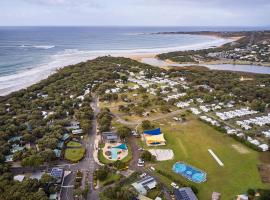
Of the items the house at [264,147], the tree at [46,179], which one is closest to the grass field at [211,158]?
the house at [264,147]

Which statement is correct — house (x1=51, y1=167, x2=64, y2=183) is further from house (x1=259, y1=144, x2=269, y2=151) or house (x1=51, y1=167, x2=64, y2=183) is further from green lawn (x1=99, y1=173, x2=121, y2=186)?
house (x1=259, y1=144, x2=269, y2=151)

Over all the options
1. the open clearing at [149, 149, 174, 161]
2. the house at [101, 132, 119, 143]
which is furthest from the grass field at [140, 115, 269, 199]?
the house at [101, 132, 119, 143]

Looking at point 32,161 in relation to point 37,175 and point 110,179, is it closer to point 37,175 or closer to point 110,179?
point 37,175

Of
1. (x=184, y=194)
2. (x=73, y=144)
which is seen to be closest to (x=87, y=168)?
(x=73, y=144)

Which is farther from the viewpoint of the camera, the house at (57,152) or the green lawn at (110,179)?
the house at (57,152)

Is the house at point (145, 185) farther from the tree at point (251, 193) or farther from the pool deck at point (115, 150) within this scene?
the tree at point (251, 193)
